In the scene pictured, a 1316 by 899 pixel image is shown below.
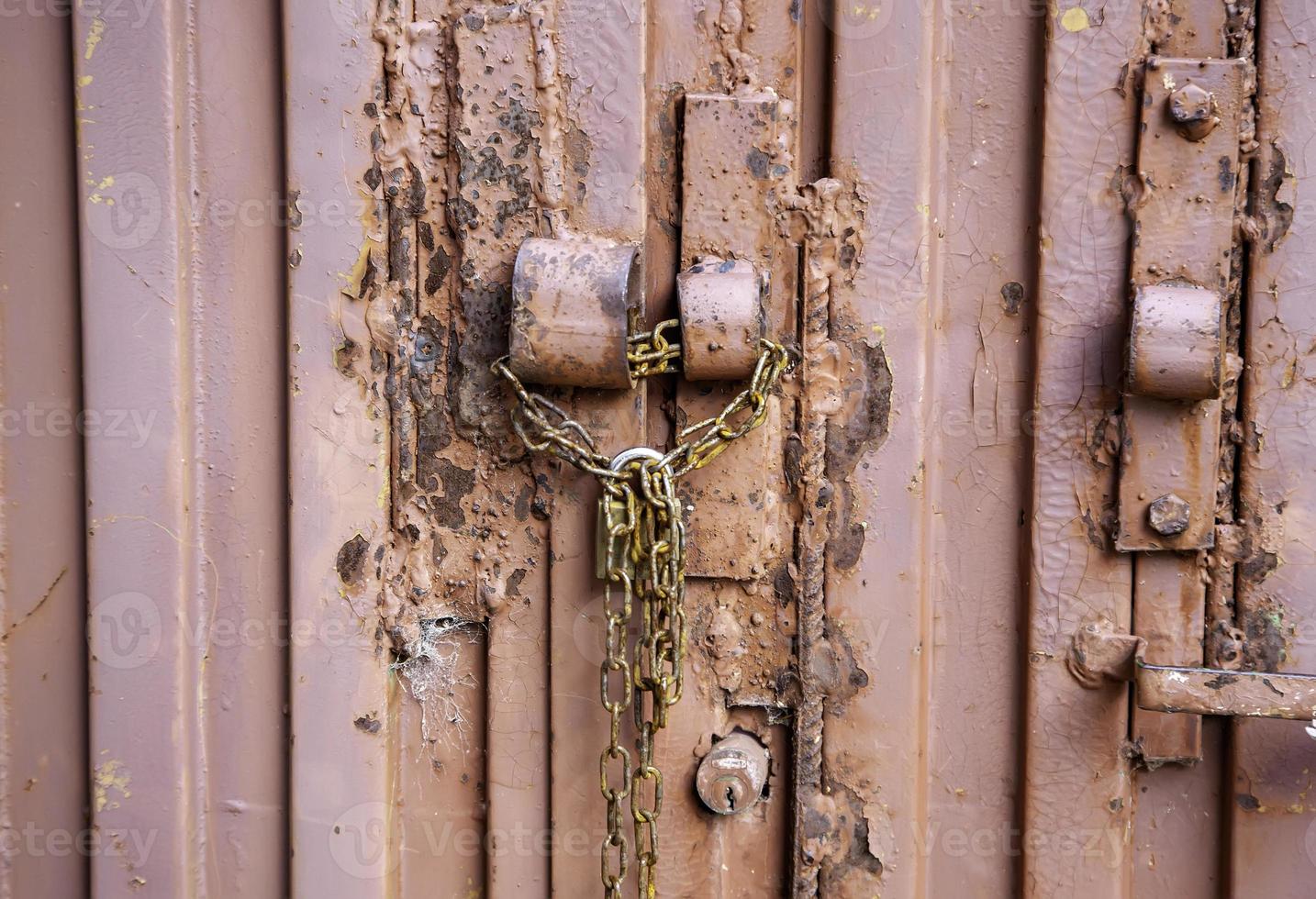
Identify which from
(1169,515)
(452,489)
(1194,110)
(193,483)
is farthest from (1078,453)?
(193,483)

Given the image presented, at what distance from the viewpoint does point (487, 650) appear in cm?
112

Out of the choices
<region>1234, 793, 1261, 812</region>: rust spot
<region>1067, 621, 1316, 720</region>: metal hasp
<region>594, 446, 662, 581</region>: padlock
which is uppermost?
<region>594, 446, 662, 581</region>: padlock

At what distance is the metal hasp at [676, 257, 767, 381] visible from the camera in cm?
98

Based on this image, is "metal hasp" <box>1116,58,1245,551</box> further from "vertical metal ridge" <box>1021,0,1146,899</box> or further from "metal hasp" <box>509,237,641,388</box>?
"metal hasp" <box>509,237,641,388</box>

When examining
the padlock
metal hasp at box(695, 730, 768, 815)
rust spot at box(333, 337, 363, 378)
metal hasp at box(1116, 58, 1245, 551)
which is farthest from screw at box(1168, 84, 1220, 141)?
rust spot at box(333, 337, 363, 378)

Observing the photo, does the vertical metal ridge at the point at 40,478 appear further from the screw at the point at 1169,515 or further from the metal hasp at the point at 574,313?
the screw at the point at 1169,515

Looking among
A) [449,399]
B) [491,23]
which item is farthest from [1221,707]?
[491,23]

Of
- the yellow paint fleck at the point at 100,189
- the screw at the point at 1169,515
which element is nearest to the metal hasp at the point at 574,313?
the yellow paint fleck at the point at 100,189

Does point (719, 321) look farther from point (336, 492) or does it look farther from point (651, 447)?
point (336, 492)

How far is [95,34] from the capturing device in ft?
3.54

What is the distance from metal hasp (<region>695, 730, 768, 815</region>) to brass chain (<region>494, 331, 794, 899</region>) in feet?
0.30

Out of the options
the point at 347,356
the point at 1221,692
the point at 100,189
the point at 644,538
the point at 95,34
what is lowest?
the point at 1221,692

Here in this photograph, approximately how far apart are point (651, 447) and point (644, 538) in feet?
0.46

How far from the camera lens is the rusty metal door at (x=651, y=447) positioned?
1012 mm
